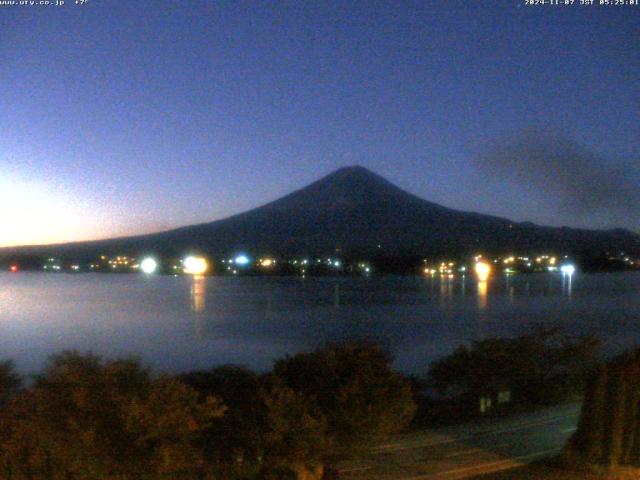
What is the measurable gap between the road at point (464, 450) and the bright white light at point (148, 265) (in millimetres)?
67539

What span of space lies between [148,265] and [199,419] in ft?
240

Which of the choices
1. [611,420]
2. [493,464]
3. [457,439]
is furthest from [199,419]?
[457,439]

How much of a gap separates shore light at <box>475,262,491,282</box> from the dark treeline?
76.8 meters

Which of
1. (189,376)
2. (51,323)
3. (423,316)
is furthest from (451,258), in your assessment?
(189,376)

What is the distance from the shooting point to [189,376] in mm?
10461

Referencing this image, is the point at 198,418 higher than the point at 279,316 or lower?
higher

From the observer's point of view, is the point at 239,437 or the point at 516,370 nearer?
the point at 239,437

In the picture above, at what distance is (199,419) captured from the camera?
276 inches

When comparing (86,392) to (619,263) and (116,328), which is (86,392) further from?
(619,263)

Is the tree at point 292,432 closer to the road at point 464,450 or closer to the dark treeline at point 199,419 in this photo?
the dark treeline at point 199,419

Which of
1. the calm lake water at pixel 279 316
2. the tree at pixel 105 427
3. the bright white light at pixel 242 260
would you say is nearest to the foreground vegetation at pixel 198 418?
the tree at pixel 105 427

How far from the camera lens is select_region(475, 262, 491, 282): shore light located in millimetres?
84875

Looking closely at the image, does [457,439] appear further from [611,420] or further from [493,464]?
[611,420]

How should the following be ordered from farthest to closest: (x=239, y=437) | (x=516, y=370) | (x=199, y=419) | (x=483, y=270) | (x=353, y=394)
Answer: (x=483, y=270)
(x=516, y=370)
(x=353, y=394)
(x=239, y=437)
(x=199, y=419)
